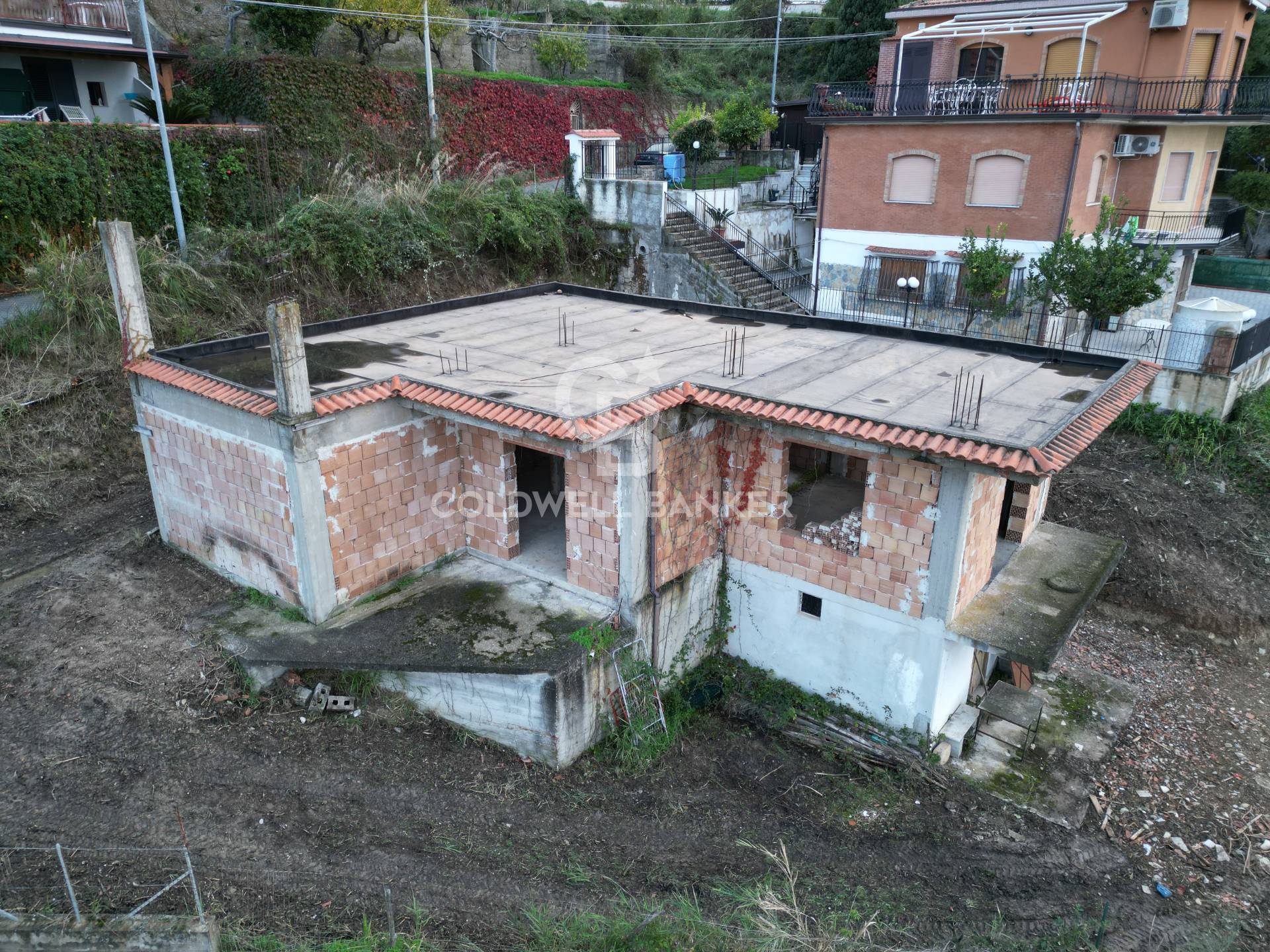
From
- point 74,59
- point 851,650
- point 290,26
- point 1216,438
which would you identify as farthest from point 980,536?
point 74,59

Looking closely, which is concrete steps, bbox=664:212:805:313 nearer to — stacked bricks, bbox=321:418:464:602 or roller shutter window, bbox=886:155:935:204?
roller shutter window, bbox=886:155:935:204

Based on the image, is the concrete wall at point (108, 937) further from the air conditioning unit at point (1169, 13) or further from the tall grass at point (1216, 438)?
the air conditioning unit at point (1169, 13)

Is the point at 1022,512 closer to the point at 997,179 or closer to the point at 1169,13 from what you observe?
the point at 997,179

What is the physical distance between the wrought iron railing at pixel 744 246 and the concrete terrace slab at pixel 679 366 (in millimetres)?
10868

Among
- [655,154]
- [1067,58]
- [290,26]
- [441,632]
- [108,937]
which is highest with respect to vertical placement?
[290,26]

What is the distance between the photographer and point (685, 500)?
1173cm

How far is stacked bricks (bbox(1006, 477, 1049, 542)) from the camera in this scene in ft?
42.5

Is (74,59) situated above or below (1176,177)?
above

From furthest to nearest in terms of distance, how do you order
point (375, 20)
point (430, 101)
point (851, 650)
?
point (375, 20) < point (430, 101) < point (851, 650)

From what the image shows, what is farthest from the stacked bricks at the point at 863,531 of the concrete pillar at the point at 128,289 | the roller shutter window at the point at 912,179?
the roller shutter window at the point at 912,179

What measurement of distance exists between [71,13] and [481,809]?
2447 cm

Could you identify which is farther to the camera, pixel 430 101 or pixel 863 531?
pixel 430 101

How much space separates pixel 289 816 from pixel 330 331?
28.7ft

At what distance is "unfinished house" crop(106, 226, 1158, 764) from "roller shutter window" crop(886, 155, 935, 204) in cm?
1173
